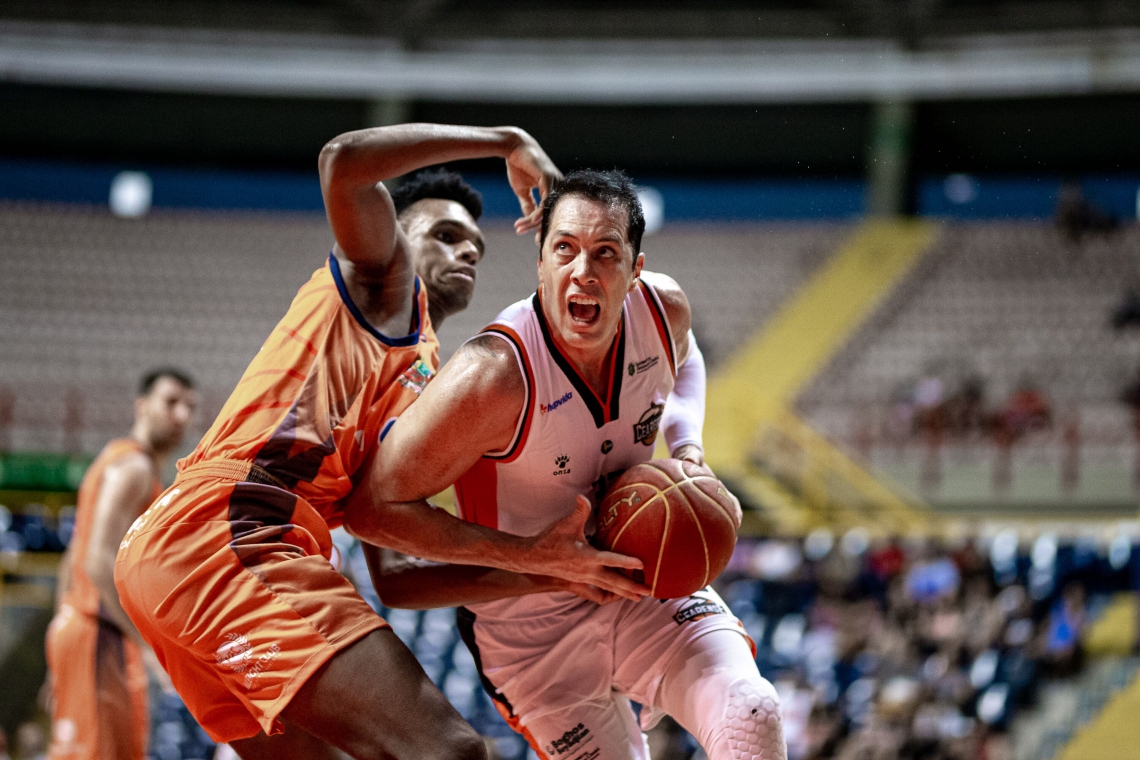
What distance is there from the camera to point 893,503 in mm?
15016

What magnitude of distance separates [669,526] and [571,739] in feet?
2.71

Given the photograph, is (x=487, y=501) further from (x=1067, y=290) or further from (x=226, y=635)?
(x=1067, y=290)

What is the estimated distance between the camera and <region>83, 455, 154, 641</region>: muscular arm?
5.04m

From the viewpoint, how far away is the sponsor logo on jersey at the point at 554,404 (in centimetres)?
322

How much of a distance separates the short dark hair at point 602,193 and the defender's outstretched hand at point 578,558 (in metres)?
0.75

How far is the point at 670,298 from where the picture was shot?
11.9ft

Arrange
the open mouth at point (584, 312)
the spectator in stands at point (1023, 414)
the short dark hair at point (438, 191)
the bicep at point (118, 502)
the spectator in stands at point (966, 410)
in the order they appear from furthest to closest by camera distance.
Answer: the spectator in stands at point (966, 410) → the spectator in stands at point (1023, 414) → the bicep at point (118, 502) → the short dark hair at point (438, 191) → the open mouth at point (584, 312)

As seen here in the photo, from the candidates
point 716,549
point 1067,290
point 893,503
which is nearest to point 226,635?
point 716,549

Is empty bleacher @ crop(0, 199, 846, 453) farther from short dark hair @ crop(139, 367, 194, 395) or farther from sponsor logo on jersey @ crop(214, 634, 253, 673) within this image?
sponsor logo on jersey @ crop(214, 634, 253, 673)

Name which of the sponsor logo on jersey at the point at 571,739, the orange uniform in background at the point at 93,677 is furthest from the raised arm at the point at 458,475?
the orange uniform in background at the point at 93,677

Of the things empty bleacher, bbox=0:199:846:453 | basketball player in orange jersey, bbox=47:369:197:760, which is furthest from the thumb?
empty bleacher, bbox=0:199:846:453

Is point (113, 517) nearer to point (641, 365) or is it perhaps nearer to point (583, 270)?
point (641, 365)

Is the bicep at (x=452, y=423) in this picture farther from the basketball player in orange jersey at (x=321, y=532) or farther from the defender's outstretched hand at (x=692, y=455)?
the defender's outstretched hand at (x=692, y=455)

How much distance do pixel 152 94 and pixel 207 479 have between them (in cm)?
2250
